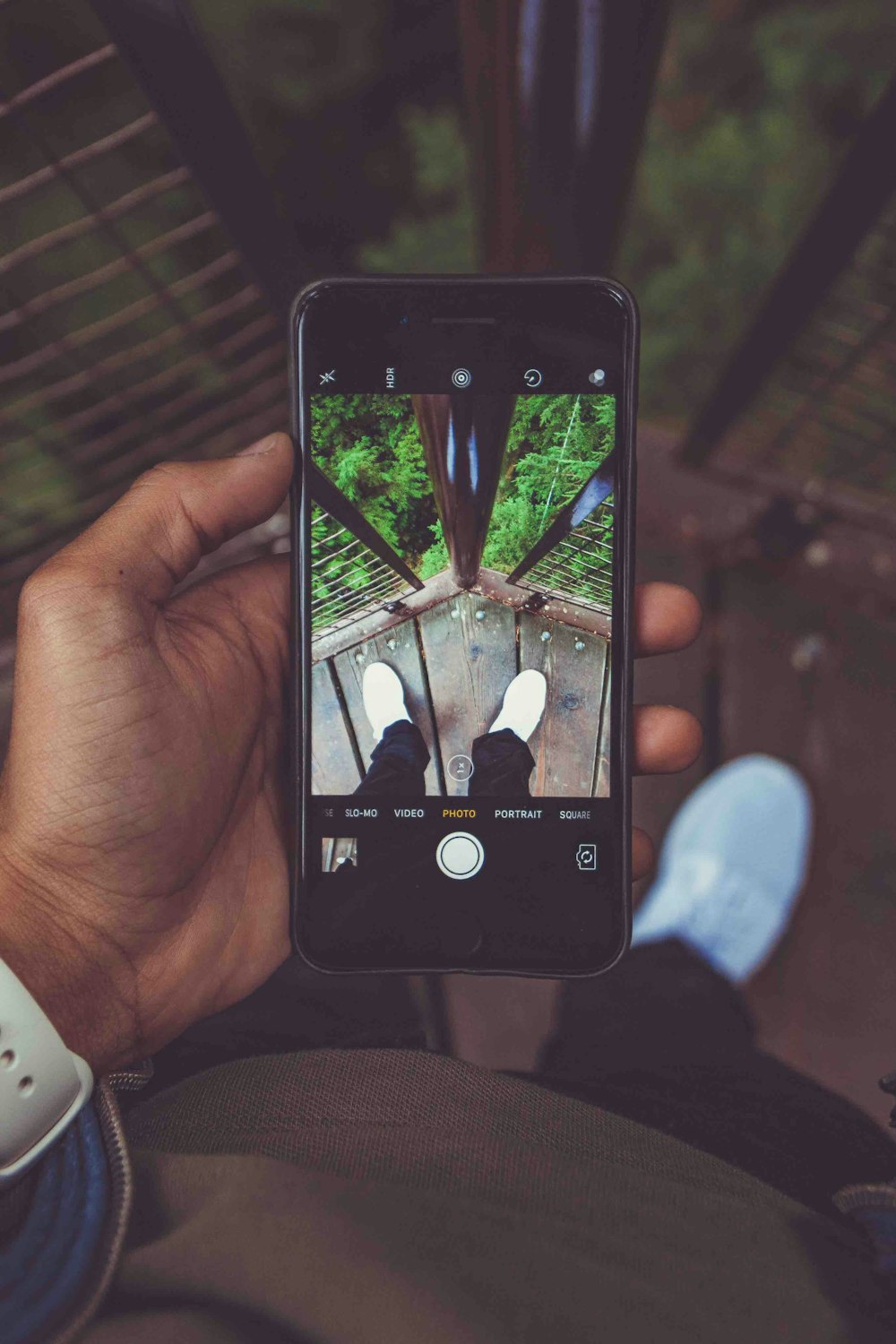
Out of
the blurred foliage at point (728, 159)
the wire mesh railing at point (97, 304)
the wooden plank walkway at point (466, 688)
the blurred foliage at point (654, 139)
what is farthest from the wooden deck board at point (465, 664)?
the blurred foliage at point (728, 159)

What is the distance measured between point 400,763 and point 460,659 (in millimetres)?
84

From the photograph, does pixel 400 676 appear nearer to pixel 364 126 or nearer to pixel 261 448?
pixel 261 448

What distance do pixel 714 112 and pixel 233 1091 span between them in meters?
1.37

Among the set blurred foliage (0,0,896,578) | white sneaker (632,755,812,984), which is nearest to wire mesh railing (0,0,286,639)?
blurred foliage (0,0,896,578)

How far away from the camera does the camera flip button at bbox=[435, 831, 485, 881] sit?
64 cm

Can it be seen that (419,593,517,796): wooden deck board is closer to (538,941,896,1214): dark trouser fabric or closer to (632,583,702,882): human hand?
(632,583,702,882): human hand

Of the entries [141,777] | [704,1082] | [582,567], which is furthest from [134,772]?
[704,1082]

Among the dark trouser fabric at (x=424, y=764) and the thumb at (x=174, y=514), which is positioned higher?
the thumb at (x=174, y=514)

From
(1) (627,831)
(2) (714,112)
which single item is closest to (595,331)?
(1) (627,831)

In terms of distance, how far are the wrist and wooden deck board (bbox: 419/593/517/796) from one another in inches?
10.0

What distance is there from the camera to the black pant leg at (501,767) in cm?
64

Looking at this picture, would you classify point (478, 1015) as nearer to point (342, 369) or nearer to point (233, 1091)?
point (233, 1091)

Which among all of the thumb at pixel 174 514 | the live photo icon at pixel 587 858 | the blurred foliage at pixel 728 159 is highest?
the blurred foliage at pixel 728 159

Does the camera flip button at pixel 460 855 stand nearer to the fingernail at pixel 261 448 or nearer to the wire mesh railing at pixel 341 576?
the wire mesh railing at pixel 341 576
